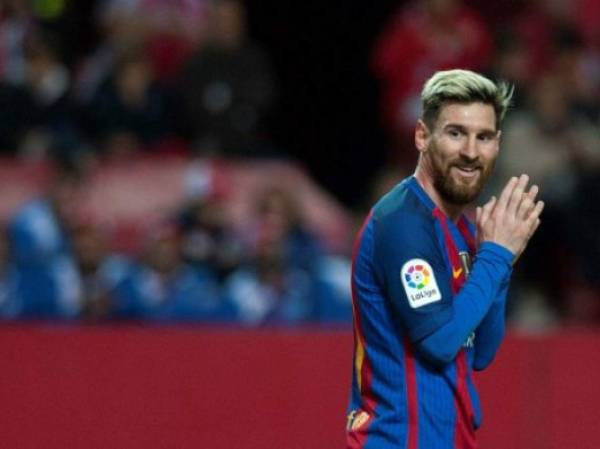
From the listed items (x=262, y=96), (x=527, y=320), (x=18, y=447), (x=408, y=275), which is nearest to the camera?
(x=408, y=275)

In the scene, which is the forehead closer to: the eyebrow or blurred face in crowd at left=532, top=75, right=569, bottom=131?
the eyebrow

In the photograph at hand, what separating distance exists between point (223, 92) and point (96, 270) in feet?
6.53

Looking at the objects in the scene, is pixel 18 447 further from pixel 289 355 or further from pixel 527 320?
pixel 527 320

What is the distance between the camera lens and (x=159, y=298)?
743cm

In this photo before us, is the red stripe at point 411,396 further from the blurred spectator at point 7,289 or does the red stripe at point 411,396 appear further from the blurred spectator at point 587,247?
the blurred spectator at point 587,247

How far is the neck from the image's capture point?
4.00 meters

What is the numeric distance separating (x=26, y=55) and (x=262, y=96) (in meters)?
1.44

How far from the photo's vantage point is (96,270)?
24.6 ft

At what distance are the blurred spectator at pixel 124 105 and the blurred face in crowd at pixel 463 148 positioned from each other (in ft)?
16.8

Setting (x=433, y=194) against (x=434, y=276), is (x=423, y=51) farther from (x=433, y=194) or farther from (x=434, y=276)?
(x=434, y=276)

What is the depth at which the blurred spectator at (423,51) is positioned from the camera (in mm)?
9383

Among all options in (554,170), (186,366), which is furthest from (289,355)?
(554,170)

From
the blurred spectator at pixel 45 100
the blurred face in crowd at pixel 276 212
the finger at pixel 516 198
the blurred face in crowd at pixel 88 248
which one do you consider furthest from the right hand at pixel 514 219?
the blurred spectator at pixel 45 100

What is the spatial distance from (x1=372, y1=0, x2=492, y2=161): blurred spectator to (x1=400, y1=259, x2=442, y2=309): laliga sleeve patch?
18.2ft
